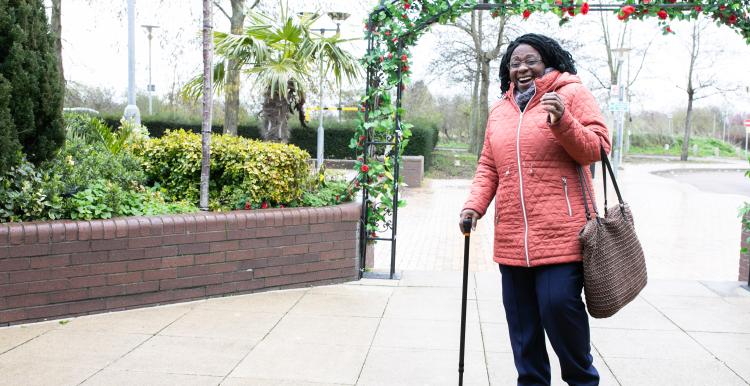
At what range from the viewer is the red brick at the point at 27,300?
488 centimetres

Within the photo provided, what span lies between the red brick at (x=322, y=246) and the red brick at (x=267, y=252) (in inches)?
13.1

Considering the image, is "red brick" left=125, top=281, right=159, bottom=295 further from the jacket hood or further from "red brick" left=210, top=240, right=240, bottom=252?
the jacket hood

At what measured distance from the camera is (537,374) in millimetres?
3383

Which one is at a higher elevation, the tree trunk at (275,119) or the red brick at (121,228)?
the tree trunk at (275,119)

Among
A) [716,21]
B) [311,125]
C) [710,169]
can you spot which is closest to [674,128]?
[710,169]

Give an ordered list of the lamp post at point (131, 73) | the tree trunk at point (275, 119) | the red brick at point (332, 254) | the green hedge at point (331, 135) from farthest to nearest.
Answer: the green hedge at point (331, 135) → the lamp post at point (131, 73) → the tree trunk at point (275, 119) → the red brick at point (332, 254)

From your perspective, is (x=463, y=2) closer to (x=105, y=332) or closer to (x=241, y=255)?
(x=241, y=255)

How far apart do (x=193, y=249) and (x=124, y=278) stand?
572 mm

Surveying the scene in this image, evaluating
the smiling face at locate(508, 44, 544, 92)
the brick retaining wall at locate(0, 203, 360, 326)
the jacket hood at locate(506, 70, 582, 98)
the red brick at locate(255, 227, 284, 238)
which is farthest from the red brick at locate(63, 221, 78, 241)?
the jacket hood at locate(506, 70, 582, 98)

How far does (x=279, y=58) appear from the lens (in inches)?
427

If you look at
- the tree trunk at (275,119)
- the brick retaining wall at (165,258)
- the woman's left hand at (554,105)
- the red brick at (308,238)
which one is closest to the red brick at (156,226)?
the brick retaining wall at (165,258)

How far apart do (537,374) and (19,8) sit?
14.9ft

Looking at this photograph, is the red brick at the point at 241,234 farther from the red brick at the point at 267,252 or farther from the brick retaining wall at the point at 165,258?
the red brick at the point at 267,252

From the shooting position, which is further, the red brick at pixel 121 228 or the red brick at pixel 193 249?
the red brick at pixel 193 249
